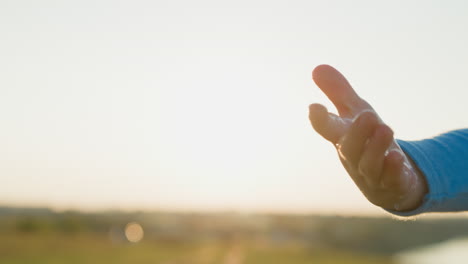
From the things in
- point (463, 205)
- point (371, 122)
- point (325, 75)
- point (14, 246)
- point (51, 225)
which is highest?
point (51, 225)

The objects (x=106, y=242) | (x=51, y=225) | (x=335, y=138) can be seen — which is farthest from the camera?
(x=51, y=225)

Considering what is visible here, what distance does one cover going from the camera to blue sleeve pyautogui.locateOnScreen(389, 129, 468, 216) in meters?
2.62

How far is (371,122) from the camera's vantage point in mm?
2035

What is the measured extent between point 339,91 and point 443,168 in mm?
Answer: 704

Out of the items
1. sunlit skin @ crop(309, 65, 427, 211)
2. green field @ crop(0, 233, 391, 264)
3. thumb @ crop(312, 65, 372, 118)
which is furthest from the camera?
green field @ crop(0, 233, 391, 264)

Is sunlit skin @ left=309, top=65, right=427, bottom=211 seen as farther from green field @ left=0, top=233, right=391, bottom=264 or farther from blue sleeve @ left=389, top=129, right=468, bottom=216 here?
green field @ left=0, top=233, right=391, bottom=264

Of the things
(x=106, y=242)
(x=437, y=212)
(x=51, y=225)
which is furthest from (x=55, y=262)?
(x=51, y=225)

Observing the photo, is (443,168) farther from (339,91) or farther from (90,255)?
(90,255)

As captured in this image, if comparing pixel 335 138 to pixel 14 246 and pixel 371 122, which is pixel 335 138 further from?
pixel 14 246

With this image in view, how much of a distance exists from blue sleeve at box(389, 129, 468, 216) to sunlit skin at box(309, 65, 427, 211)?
118 millimetres

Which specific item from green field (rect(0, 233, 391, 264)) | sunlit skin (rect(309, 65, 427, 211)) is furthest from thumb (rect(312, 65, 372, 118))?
green field (rect(0, 233, 391, 264))

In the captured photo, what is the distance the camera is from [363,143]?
6.98 ft

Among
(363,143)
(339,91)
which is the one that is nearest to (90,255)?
(339,91)

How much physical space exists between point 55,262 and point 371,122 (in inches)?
3002
